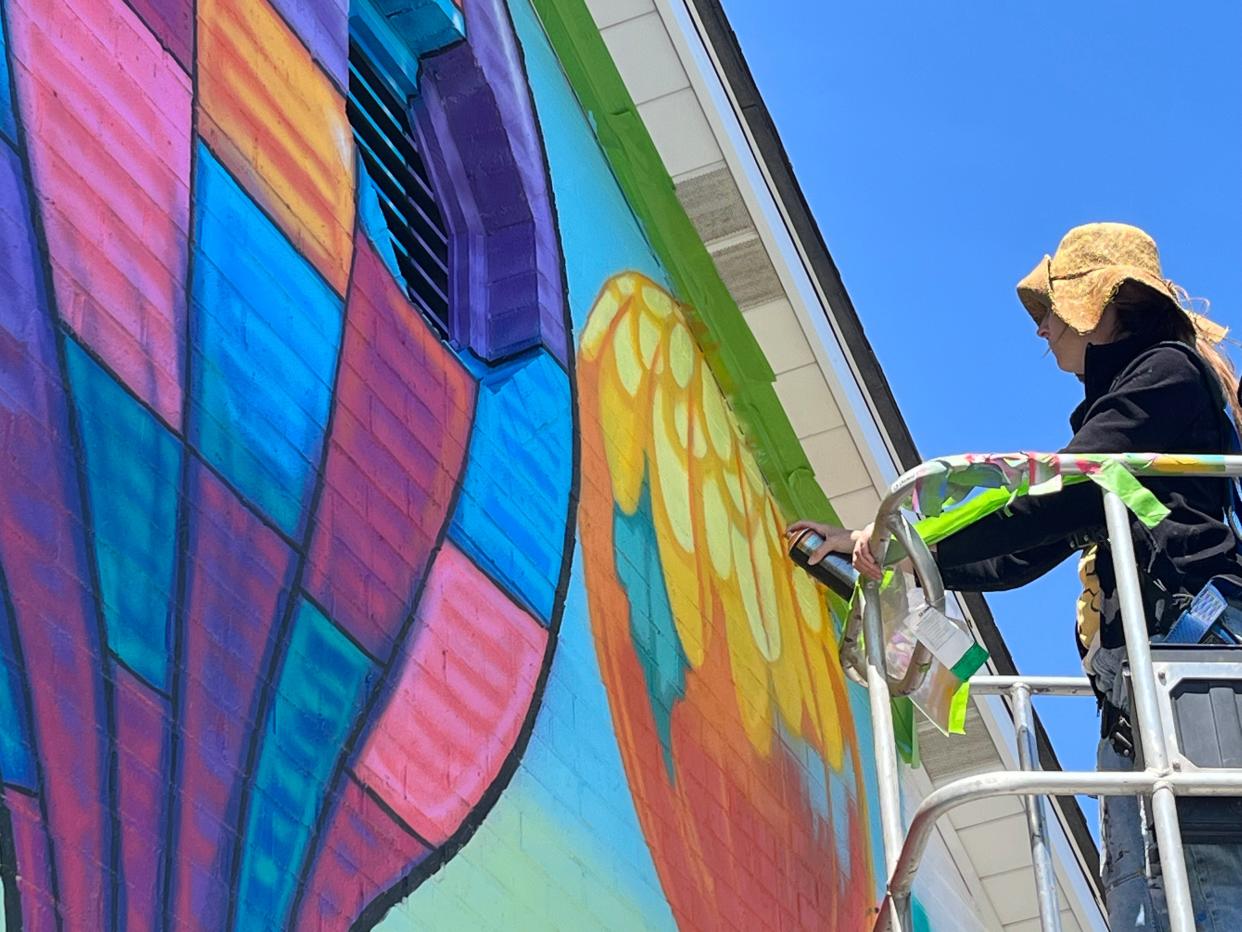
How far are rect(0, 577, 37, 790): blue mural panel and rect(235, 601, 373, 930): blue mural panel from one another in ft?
2.22

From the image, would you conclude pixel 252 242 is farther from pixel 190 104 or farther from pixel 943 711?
pixel 943 711

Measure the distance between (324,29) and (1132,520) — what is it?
109 inches

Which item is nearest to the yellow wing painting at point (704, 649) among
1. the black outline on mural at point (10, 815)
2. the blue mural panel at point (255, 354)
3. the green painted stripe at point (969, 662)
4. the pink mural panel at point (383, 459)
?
the pink mural panel at point (383, 459)

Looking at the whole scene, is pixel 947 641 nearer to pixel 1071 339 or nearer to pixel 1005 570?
pixel 1005 570

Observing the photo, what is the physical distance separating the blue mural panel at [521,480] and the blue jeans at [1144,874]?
191 centimetres

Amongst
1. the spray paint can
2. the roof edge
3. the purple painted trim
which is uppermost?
the roof edge

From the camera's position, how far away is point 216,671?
448 centimetres

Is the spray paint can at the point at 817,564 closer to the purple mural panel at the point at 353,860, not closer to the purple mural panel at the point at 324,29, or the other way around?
the purple mural panel at the point at 353,860

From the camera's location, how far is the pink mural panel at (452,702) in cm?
513

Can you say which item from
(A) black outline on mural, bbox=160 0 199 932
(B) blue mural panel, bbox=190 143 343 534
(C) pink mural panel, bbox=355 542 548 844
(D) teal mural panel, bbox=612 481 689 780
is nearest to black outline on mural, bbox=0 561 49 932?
(A) black outline on mural, bbox=160 0 199 932

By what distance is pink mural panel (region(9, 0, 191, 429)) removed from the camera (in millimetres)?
4430

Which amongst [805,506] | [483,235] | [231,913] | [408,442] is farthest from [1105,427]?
[805,506]

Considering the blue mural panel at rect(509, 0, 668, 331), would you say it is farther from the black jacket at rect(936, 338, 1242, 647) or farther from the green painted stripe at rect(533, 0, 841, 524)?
the black jacket at rect(936, 338, 1242, 647)

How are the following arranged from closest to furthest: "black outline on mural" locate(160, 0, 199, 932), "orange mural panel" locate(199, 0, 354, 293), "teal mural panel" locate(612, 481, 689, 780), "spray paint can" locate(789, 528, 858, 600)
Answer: "black outline on mural" locate(160, 0, 199, 932) < "orange mural panel" locate(199, 0, 354, 293) < "spray paint can" locate(789, 528, 858, 600) < "teal mural panel" locate(612, 481, 689, 780)
